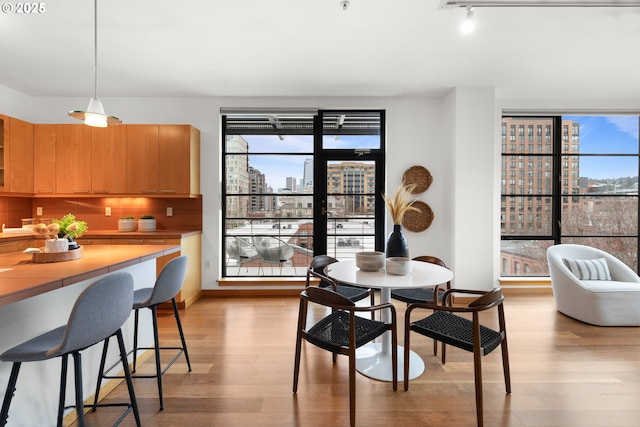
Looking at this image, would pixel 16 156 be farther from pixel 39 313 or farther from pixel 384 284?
pixel 384 284

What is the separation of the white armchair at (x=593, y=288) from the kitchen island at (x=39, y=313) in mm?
4327

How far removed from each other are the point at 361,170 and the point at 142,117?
319cm

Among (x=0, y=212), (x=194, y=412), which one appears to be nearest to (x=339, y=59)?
(x=194, y=412)

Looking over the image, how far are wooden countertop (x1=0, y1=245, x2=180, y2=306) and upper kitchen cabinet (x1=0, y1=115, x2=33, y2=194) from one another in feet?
7.29

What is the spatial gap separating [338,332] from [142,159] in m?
3.44

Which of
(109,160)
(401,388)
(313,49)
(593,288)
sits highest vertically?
(313,49)

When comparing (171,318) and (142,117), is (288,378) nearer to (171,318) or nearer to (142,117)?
(171,318)

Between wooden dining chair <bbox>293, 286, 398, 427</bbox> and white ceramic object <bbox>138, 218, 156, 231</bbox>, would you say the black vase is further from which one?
white ceramic object <bbox>138, 218, 156, 231</bbox>

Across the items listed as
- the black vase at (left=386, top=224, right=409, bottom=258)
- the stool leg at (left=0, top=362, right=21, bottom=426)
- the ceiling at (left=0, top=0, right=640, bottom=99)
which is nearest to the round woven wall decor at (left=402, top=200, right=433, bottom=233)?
the ceiling at (left=0, top=0, right=640, bottom=99)

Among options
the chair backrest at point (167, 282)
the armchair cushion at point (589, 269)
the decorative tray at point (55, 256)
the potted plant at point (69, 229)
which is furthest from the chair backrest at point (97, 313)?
the armchair cushion at point (589, 269)

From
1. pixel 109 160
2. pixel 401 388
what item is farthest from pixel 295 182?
pixel 401 388

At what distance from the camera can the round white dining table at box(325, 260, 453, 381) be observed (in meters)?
2.05

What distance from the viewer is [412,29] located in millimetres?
2762

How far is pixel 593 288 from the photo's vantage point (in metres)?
3.33
